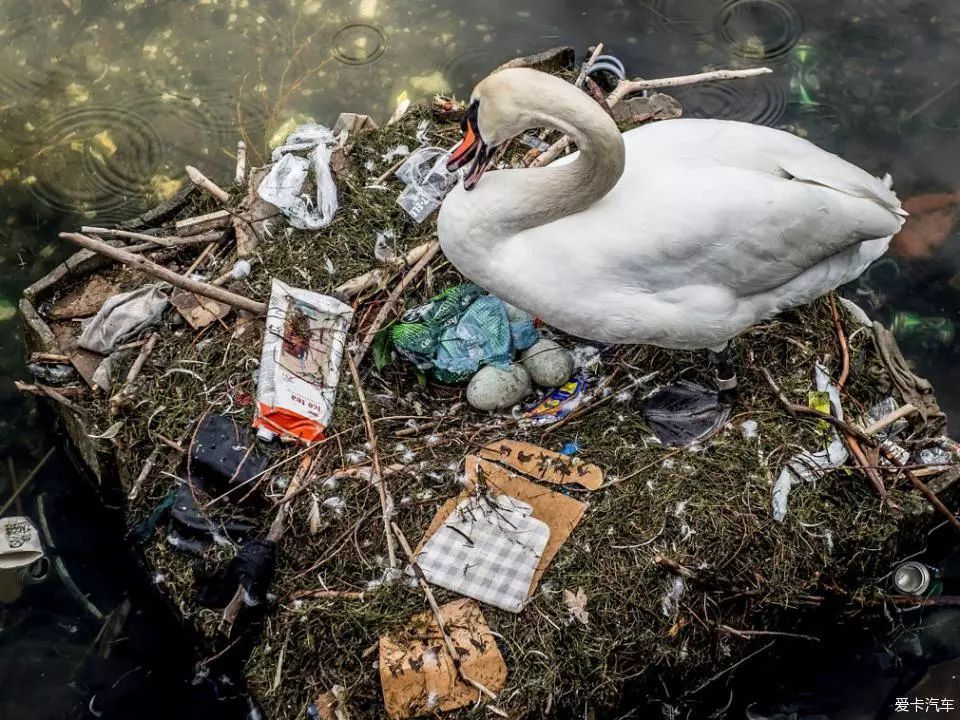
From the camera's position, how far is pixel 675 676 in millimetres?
4633

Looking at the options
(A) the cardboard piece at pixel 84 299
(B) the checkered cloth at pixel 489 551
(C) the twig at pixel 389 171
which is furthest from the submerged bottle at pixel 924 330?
(A) the cardboard piece at pixel 84 299

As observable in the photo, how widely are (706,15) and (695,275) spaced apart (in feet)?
12.4

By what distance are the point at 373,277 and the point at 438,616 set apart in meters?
1.84

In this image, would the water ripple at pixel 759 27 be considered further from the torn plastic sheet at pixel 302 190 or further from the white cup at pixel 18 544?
the white cup at pixel 18 544

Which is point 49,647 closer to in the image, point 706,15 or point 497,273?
point 497,273

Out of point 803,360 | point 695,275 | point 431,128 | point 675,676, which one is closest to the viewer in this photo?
point 695,275

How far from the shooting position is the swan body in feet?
13.4

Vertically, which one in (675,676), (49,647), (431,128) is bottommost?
(49,647)

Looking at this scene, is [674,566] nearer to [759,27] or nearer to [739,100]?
[739,100]

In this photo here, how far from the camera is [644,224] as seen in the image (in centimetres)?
413

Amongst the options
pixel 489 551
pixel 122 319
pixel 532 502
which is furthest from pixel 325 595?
pixel 122 319

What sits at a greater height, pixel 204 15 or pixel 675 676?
pixel 204 15

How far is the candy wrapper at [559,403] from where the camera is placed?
5043 millimetres

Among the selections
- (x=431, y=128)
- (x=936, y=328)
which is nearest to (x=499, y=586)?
(x=431, y=128)
